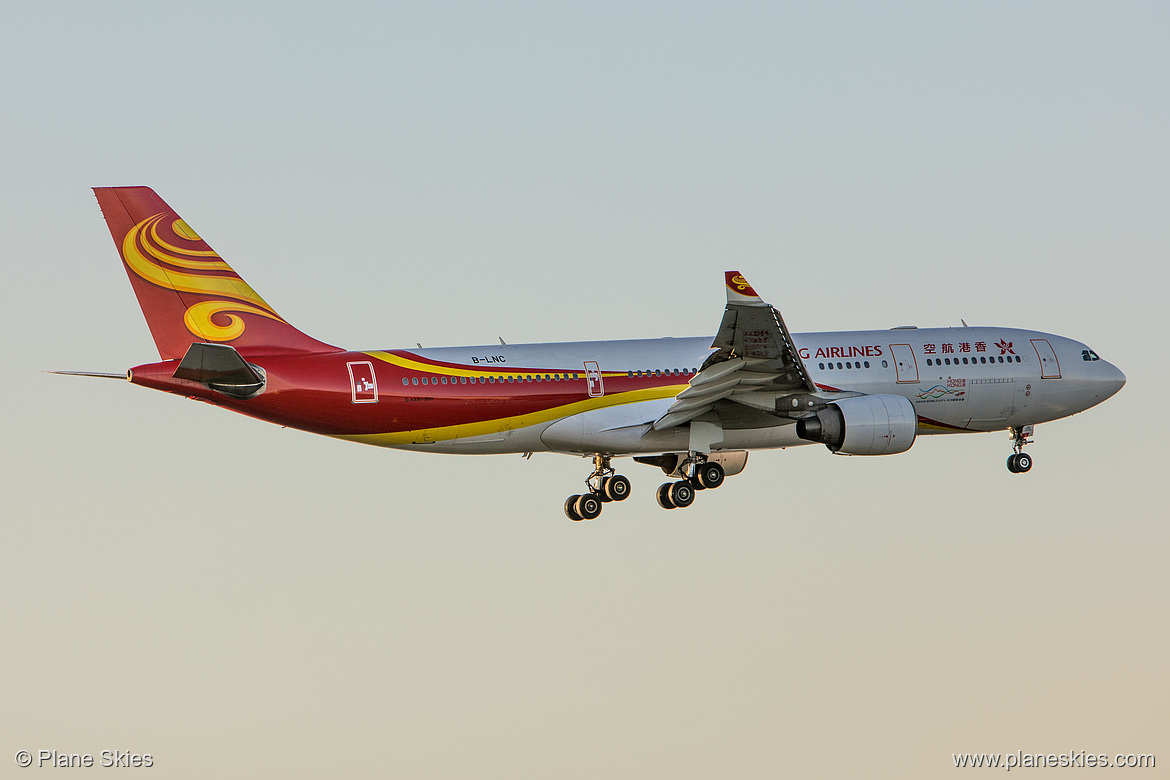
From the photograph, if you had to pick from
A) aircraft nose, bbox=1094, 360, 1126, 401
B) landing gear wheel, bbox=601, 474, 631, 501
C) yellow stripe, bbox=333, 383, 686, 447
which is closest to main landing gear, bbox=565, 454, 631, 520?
landing gear wheel, bbox=601, 474, 631, 501

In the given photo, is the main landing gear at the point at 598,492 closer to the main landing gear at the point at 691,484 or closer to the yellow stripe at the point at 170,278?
the main landing gear at the point at 691,484

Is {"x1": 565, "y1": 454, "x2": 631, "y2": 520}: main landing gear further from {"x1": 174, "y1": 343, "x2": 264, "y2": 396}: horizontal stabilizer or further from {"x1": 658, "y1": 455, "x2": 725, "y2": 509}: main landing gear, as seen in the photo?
{"x1": 174, "y1": 343, "x2": 264, "y2": 396}: horizontal stabilizer

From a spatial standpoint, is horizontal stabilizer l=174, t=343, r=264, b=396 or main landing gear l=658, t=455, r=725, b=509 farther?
main landing gear l=658, t=455, r=725, b=509

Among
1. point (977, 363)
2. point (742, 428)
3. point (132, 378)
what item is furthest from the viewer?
point (977, 363)

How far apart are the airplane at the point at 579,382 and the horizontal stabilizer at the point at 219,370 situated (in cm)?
4

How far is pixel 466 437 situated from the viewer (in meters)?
37.7

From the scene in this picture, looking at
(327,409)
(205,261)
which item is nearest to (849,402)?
(327,409)

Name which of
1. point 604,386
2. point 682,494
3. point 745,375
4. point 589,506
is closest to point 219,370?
point 604,386

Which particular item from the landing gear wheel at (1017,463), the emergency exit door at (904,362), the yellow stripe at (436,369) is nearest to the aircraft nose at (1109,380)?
the landing gear wheel at (1017,463)

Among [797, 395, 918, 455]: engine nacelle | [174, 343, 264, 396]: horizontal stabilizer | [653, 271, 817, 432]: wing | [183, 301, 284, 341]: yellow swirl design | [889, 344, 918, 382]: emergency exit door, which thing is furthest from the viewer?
[889, 344, 918, 382]: emergency exit door

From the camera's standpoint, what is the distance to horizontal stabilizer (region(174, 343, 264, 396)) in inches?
1303

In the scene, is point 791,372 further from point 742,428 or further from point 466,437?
point 466,437

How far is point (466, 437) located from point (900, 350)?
13619mm

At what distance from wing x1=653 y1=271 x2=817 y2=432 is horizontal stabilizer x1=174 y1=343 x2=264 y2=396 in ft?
37.4
